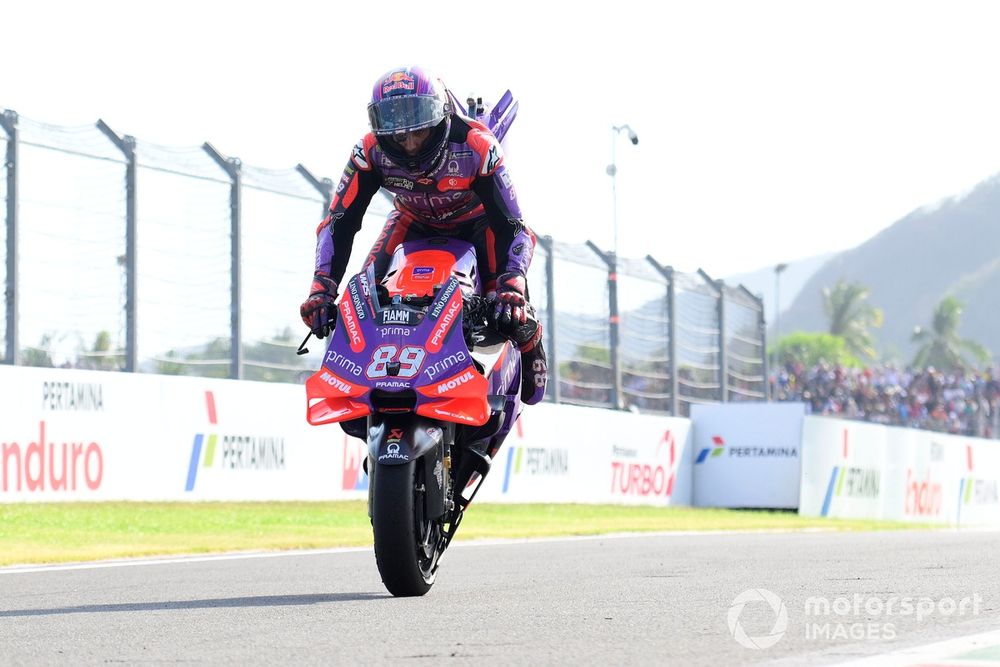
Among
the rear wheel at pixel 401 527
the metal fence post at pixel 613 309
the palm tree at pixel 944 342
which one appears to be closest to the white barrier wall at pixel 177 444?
the metal fence post at pixel 613 309

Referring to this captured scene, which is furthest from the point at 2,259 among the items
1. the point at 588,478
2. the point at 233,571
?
the point at 588,478

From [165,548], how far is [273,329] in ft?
17.8

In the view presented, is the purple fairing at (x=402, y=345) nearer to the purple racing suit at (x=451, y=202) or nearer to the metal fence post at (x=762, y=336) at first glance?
the purple racing suit at (x=451, y=202)

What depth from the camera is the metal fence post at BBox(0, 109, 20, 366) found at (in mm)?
13867

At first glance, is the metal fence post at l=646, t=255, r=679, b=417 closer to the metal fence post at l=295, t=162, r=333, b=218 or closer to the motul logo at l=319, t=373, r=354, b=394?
the metal fence post at l=295, t=162, r=333, b=218

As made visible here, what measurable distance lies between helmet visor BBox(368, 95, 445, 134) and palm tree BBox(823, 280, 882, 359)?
103 m

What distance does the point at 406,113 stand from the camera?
7.14m

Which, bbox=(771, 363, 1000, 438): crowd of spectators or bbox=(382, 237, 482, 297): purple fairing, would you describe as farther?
A: bbox=(771, 363, 1000, 438): crowd of spectators

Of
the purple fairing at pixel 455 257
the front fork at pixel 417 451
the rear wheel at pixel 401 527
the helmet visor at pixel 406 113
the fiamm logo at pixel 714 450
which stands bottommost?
the fiamm logo at pixel 714 450

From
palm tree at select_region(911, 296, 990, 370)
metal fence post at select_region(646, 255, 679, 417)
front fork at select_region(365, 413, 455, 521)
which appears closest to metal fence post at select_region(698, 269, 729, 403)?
metal fence post at select_region(646, 255, 679, 417)

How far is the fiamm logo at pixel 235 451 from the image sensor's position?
15.8 m

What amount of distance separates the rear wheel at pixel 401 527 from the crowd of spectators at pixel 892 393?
2980 cm

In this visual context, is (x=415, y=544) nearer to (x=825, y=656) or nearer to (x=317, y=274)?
(x=317, y=274)

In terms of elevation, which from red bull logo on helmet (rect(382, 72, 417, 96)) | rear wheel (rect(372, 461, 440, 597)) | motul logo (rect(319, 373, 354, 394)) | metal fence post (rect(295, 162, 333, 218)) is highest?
metal fence post (rect(295, 162, 333, 218))
